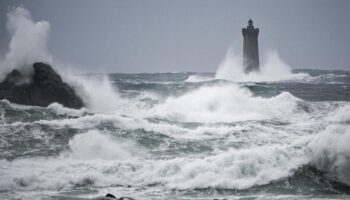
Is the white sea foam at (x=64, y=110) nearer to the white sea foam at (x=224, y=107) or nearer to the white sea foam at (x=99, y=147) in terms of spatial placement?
the white sea foam at (x=224, y=107)

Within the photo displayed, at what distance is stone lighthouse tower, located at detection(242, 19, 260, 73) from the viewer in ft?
143

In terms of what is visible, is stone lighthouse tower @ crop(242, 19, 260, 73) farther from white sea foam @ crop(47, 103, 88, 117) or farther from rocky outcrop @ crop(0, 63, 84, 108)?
white sea foam @ crop(47, 103, 88, 117)

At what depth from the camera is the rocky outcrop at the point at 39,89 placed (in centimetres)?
1733

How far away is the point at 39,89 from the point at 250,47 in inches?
1147

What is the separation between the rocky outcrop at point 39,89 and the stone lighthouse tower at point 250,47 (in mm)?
27829

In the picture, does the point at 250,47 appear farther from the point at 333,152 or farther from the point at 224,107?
the point at 333,152

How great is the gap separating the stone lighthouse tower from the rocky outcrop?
27829 millimetres

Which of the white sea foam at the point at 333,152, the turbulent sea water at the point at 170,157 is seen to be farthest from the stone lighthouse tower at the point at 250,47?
the white sea foam at the point at 333,152

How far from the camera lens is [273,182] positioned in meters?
9.37

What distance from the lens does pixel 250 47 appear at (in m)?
43.8

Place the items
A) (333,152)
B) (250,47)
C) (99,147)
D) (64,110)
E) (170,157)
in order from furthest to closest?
(250,47) < (64,110) < (99,147) < (170,157) < (333,152)

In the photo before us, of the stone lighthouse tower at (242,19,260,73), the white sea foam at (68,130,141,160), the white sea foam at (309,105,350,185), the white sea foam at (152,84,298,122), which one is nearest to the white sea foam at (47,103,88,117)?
the white sea foam at (152,84,298,122)

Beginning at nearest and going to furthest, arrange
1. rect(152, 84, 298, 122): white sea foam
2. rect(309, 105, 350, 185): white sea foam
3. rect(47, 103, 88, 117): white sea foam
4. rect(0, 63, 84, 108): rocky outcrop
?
1. rect(309, 105, 350, 185): white sea foam
2. rect(47, 103, 88, 117): white sea foam
3. rect(0, 63, 84, 108): rocky outcrop
4. rect(152, 84, 298, 122): white sea foam

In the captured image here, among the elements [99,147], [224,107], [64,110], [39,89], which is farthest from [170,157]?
[224,107]
